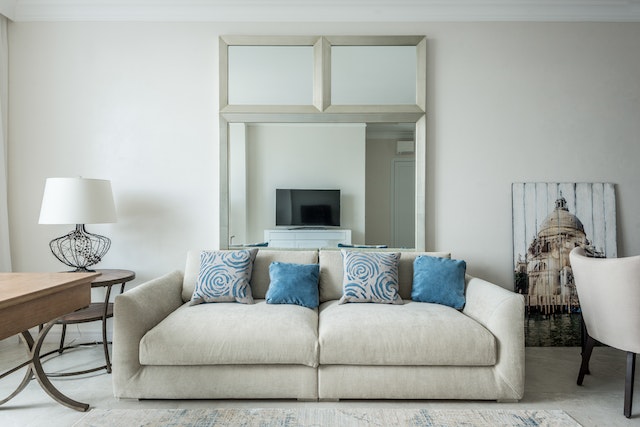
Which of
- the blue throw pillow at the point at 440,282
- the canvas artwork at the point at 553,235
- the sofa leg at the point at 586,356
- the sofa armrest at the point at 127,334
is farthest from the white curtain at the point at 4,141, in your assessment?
the sofa leg at the point at 586,356

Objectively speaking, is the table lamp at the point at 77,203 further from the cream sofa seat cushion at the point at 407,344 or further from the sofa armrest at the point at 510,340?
the sofa armrest at the point at 510,340

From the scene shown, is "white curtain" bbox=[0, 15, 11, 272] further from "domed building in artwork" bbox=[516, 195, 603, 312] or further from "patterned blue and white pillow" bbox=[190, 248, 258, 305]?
"domed building in artwork" bbox=[516, 195, 603, 312]

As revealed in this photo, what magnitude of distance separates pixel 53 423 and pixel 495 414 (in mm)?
2205

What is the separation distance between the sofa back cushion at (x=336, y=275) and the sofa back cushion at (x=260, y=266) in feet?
0.36

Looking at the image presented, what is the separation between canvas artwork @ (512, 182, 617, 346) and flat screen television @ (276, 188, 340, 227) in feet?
4.71

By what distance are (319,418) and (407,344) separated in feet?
1.92

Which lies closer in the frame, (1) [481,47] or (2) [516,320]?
(2) [516,320]

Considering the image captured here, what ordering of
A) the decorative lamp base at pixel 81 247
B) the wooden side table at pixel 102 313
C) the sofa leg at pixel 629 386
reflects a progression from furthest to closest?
the decorative lamp base at pixel 81 247 → the wooden side table at pixel 102 313 → the sofa leg at pixel 629 386

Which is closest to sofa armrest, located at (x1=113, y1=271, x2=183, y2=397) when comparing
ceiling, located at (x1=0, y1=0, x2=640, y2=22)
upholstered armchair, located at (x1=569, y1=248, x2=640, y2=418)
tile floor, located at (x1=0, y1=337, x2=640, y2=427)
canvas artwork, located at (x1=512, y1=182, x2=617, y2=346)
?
tile floor, located at (x1=0, y1=337, x2=640, y2=427)

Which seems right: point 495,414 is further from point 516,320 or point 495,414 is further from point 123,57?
point 123,57

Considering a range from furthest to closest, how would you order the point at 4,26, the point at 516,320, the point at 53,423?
1. the point at 4,26
2. the point at 516,320
3. the point at 53,423

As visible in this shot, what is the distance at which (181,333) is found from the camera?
7.07ft

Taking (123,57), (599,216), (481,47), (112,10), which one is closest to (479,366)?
(599,216)

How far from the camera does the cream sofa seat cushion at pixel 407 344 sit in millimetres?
2133
